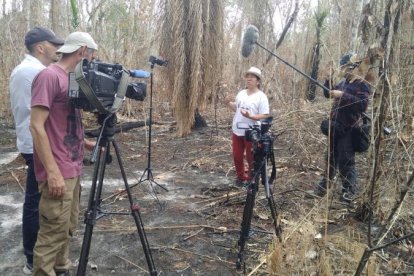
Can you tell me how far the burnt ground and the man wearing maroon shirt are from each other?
2.36 ft

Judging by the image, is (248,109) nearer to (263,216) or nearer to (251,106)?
(251,106)

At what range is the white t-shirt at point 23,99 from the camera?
2898mm

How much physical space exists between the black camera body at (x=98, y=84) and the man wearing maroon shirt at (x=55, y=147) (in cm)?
15

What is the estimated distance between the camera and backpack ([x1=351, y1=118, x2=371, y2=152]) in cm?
408

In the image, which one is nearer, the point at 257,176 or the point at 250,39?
the point at 257,176

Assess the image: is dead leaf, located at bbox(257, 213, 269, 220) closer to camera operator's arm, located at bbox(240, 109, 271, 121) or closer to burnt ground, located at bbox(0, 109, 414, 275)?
burnt ground, located at bbox(0, 109, 414, 275)

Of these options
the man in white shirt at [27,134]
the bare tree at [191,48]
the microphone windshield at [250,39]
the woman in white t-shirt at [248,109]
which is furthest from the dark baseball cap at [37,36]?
the bare tree at [191,48]

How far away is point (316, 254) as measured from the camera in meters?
2.78

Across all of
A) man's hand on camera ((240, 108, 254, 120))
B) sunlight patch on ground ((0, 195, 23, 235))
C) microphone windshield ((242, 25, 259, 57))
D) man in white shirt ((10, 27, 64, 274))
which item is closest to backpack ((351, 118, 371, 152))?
man's hand on camera ((240, 108, 254, 120))

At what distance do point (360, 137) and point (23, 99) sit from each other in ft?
11.1

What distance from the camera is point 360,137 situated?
417 cm

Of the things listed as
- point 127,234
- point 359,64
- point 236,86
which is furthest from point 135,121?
point 359,64

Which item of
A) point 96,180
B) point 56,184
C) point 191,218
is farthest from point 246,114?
point 56,184

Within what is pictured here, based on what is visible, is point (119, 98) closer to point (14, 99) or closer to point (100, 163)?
point (100, 163)
